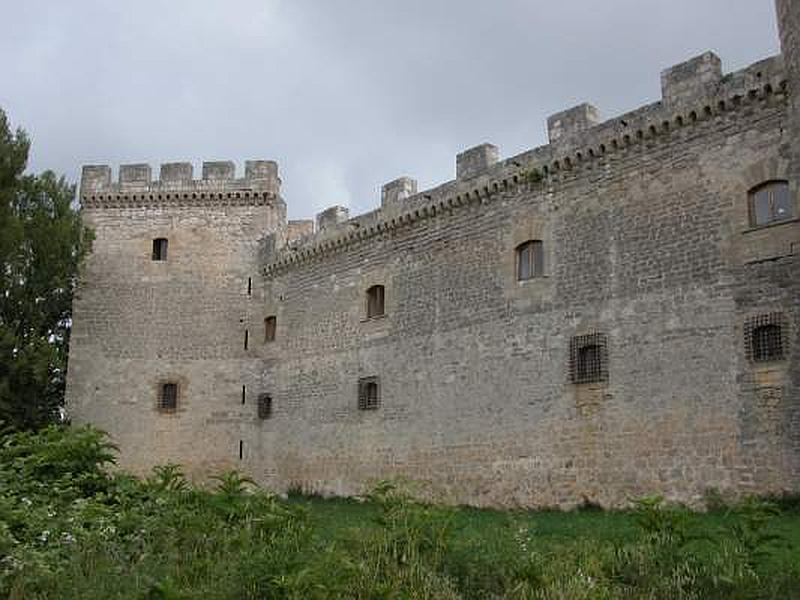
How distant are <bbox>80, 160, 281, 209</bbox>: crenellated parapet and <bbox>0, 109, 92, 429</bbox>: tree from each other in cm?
156

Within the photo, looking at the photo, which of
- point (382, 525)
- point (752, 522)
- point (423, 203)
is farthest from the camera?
point (423, 203)

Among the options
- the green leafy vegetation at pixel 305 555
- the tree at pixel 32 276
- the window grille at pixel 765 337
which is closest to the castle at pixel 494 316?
the window grille at pixel 765 337

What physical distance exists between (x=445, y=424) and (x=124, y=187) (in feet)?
38.3

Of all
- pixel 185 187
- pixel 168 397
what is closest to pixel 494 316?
pixel 168 397

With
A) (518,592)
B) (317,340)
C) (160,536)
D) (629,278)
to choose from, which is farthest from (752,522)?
(317,340)

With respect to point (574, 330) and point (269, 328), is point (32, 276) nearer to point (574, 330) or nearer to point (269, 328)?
point (269, 328)

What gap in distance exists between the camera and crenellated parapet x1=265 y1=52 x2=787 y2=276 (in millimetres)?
13117

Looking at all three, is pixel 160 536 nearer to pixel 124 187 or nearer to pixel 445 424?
pixel 445 424

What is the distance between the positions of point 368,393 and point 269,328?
15.0 feet

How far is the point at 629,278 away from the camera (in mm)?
14164

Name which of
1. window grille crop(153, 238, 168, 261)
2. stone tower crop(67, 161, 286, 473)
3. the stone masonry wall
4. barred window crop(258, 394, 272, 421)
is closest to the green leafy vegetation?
the stone masonry wall

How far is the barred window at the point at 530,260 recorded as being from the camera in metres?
15.9

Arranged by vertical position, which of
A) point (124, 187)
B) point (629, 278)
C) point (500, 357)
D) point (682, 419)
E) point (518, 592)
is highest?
point (124, 187)

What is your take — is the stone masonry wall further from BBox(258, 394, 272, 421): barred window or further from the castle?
BBox(258, 394, 272, 421): barred window
